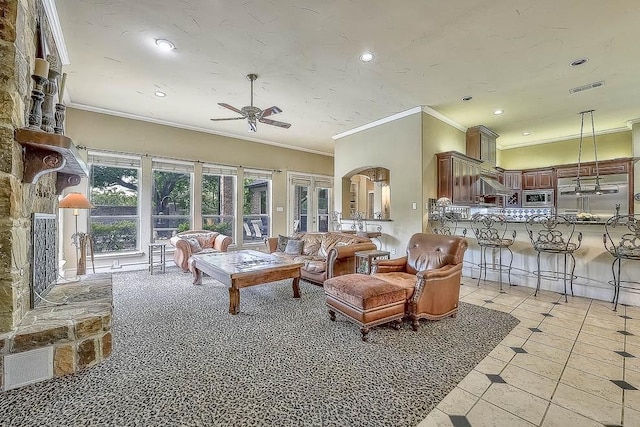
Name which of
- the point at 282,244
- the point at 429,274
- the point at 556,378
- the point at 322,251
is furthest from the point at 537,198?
the point at 556,378

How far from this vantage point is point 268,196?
796cm

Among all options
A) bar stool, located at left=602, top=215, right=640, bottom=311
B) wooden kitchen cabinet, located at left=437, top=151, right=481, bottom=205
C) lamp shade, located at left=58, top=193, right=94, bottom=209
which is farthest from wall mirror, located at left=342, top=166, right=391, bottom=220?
lamp shade, located at left=58, top=193, right=94, bottom=209

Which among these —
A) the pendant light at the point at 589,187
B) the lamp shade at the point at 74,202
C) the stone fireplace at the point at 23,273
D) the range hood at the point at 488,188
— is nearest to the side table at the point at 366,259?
the stone fireplace at the point at 23,273

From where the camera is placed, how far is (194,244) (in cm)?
551

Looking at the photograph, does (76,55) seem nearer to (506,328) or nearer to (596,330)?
(506,328)

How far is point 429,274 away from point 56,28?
4.72 meters

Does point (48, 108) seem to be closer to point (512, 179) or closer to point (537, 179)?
point (512, 179)

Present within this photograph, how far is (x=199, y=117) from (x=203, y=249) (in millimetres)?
2730

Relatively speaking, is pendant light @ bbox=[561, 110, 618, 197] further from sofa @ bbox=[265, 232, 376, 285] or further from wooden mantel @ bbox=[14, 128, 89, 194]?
wooden mantel @ bbox=[14, 128, 89, 194]

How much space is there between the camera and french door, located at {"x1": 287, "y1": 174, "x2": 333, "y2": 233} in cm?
Result: 841

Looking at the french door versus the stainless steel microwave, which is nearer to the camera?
the stainless steel microwave

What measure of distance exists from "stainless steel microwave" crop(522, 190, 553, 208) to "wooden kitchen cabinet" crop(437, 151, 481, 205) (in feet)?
8.38

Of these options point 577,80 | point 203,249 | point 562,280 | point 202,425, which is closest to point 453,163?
point 577,80

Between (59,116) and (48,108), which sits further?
(59,116)
